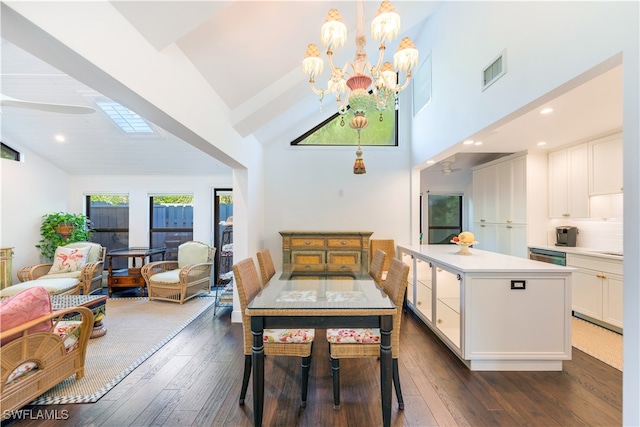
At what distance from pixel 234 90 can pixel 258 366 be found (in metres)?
2.40

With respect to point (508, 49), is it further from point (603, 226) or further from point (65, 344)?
point (65, 344)

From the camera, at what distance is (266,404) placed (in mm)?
2018

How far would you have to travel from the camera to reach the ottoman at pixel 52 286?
366 cm

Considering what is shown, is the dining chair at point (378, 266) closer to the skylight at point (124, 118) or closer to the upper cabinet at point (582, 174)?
the upper cabinet at point (582, 174)

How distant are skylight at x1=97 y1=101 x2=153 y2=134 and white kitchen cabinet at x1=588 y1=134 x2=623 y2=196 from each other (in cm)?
626

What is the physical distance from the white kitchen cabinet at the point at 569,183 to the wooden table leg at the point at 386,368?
3.69 meters

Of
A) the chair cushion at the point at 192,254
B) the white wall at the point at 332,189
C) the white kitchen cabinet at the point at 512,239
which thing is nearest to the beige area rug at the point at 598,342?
the white kitchen cabinet at the point at 512,239

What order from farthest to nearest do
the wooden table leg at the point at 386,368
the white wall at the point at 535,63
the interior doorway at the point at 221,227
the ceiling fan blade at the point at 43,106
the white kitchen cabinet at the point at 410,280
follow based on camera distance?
the interior doorway at the point at 221,227, the white kitchen cabinet at the point at 410,280, the ceiling fan blade at the point at 43,106, the wooden table leg at the point at 386,368, the white wall at the point at 535,63

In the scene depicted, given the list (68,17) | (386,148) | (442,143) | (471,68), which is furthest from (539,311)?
(68,17)

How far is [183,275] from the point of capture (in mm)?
4188

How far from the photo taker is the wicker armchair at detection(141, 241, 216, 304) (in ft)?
14.0

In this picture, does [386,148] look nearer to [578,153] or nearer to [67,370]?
[578,153]

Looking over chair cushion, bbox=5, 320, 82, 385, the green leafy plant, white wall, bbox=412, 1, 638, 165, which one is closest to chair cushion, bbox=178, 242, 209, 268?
the green leafy plant

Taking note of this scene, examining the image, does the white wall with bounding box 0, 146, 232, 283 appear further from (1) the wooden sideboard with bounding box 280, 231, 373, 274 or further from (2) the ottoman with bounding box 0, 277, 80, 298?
(1) the wooden sideboard with bounding box 280, 231, 373, 274
